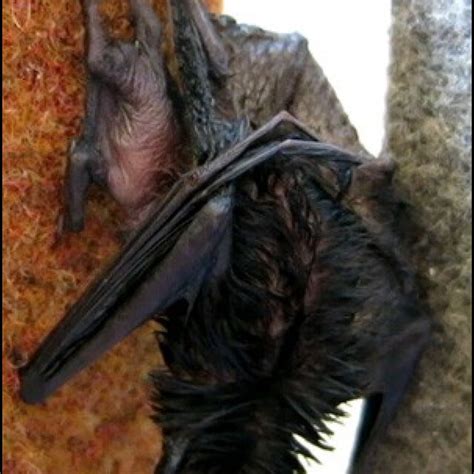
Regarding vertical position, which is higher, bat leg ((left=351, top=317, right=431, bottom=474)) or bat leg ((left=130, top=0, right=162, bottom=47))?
bat leg ((left=130, top=0, right=162, bottom=47))

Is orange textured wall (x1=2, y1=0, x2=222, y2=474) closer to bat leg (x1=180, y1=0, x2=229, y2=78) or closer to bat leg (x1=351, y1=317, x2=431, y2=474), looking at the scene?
bat leg (x1=180, y1=0, x2=229, y2=78)

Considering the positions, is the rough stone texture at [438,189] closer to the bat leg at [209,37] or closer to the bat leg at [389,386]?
the bat leg at [389,386]

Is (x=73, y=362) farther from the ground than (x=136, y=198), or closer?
closer

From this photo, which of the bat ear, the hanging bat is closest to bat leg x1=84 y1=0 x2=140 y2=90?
the hanging bat

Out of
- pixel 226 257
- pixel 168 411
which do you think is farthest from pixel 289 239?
pixel 168 411

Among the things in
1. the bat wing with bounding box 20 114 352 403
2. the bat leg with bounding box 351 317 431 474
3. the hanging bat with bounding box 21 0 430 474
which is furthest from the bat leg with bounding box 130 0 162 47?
the bat leg with bounding box 351 317 431 474

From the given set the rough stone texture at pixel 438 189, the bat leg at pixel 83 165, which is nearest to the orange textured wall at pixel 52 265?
Result: the bat leg at pixel 83 165

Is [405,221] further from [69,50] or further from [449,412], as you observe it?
[69,50]

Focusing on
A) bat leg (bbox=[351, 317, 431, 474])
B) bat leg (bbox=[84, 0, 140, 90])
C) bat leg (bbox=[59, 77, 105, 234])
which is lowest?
bat leg (bbox=[351, 317, 431, 474])
